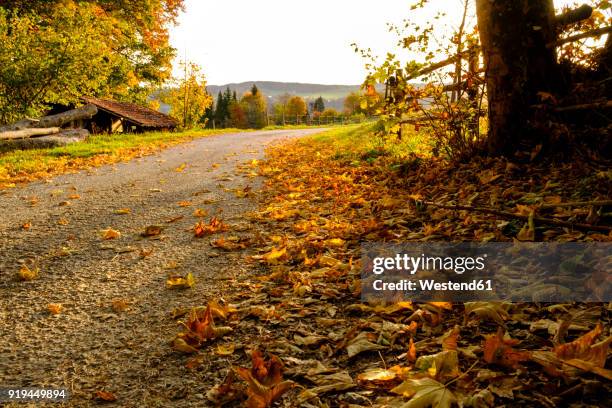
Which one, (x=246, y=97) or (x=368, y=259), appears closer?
(x=368, y=259)

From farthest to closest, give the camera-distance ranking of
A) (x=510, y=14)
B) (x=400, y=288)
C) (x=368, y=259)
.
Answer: (x=510, y=14) < (x=368, y=259) < (x=400, y=288)

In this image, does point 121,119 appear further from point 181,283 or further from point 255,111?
point 255,111

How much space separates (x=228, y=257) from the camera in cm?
306

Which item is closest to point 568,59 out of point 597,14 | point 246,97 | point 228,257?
point 597,14

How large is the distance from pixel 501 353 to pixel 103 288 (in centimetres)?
223

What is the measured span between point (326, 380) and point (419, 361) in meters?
0.37

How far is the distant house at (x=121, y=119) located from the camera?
22.9 metres

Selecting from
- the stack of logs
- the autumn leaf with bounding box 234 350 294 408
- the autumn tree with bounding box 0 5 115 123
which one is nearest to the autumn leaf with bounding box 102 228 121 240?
the autumn leaf with bounding box 234 350 294 408

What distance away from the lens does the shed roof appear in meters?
22.8

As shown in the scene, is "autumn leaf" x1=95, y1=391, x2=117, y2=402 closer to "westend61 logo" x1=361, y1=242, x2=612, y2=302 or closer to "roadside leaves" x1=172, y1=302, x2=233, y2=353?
"roadside leaves" x1=172, y1=302, x2=233, y2=353

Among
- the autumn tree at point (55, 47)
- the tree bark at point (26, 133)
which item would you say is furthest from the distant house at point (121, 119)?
the tree bark at point (26, 133)

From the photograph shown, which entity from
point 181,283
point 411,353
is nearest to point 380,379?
point 411,353

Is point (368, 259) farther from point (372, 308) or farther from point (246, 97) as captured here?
point (246, 97)

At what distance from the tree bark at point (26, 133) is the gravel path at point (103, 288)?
21.2 ft
